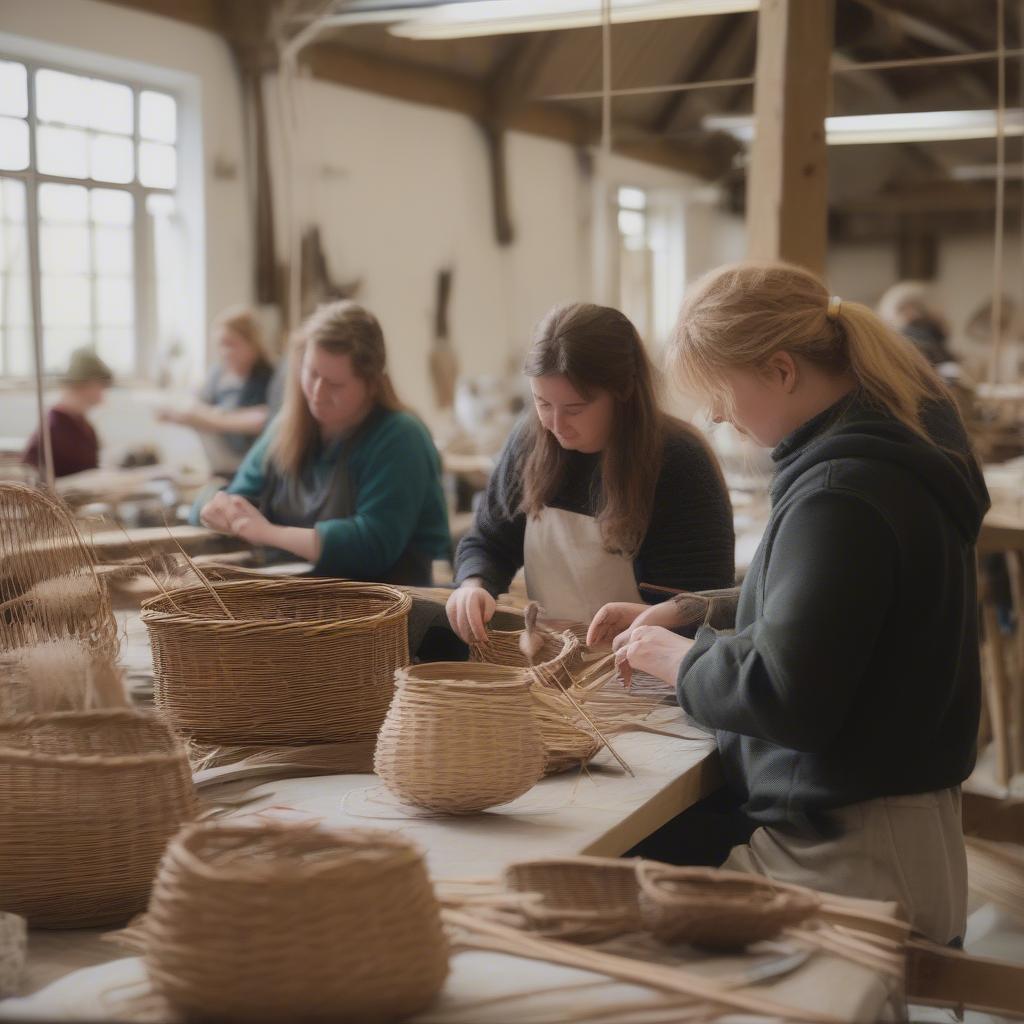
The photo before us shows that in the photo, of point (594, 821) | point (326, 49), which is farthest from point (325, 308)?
point (326, 49)

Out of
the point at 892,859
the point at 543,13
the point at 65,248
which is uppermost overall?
the point at 543,13

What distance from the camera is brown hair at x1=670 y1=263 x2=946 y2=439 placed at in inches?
73.0

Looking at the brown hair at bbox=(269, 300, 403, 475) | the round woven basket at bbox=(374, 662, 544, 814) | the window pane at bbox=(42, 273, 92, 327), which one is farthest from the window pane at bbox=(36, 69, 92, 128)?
the round woven basket at bbox=(374, 662, 544, 814)

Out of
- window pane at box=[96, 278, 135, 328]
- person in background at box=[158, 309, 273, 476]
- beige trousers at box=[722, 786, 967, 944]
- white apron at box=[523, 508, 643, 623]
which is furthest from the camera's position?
window pane at box=[96, 278, 135, 328]

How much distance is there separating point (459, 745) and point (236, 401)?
16.5ft

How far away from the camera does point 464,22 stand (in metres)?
7.73

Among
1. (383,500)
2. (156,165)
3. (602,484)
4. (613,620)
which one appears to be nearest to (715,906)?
(613,620)

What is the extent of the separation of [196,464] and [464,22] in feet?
9.49

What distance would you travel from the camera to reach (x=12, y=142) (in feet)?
23.6

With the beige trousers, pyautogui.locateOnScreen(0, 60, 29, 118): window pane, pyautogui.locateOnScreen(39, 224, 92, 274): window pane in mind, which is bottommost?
the beige trousers

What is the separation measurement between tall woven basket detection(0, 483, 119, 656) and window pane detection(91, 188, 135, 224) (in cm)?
642

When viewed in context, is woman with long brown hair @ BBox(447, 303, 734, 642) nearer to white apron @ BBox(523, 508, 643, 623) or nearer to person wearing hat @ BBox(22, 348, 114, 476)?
white apron @ BBox(523, 508, 643, 623)

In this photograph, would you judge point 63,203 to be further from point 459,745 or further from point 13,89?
point 459,745

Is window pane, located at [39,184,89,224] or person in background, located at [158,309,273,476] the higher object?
window pane, located at [39,184,89,224]
